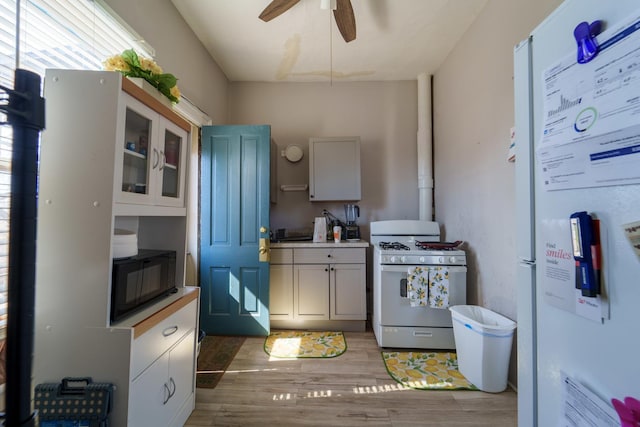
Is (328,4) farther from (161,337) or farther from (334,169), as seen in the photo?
(161,337)

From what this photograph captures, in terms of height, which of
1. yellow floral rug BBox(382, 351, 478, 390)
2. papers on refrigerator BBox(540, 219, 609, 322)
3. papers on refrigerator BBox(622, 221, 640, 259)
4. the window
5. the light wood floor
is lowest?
the light wood floor

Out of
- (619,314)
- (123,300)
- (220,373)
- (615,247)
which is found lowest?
(220,373)

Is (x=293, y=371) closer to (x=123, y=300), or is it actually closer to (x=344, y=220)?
(x=123, y=300)

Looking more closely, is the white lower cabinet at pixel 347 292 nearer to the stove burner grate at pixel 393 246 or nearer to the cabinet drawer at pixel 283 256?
the stove burner grate at pixel 393 246

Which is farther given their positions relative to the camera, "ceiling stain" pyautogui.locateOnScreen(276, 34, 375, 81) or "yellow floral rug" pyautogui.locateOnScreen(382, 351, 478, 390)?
"ceiling stain" pyautogui.locateOnScreen(276, 34, 375, 81)

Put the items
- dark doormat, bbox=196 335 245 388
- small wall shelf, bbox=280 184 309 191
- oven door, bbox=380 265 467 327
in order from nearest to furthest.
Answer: dark doormat, bbox=196 335 245 388 → oven door, bbox=380 265 467 327 → small wall shelf, bbox=280 184 309 191

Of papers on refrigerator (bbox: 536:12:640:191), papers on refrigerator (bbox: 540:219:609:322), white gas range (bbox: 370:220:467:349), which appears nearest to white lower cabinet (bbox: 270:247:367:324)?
white gas range (bbox: 370:220:467:349)

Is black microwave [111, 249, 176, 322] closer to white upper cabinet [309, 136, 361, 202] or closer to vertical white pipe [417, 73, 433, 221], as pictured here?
white upper cabinet [309, 136, 361, 202]

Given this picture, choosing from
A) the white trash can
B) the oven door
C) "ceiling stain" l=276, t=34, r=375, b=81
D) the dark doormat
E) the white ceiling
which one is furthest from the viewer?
"ceiling stain" l=276, t=34, r=375, b=81

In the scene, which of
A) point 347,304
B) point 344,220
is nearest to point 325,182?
point 344,220

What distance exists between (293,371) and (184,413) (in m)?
0.73

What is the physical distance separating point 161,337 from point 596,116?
65.4 inches

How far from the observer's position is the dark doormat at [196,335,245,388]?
69.3 inches

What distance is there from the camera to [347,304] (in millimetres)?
2477
